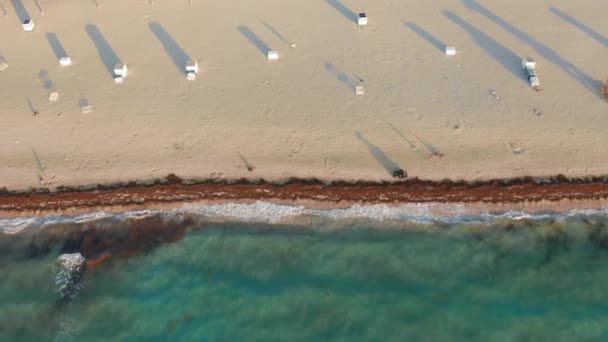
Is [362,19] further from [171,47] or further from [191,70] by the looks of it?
[171,47]

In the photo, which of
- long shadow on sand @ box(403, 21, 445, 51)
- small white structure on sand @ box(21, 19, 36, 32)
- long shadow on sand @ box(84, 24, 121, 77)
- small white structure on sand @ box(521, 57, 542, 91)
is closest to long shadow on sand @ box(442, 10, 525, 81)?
small white structure on sand @ box(521, 57, 542, 91)

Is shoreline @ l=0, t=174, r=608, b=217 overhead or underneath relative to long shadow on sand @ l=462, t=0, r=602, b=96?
underneath

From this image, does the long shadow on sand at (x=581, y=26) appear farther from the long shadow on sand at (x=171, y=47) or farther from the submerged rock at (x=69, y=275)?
the submerged rock at (x=69, y=275)

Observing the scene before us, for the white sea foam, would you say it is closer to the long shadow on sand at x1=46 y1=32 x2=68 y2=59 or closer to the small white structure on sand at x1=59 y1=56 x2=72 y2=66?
the small white structure on sand at x1=59 y1=56 x2=72 y2=66

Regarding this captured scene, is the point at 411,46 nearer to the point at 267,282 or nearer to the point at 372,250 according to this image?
the point at 372,250

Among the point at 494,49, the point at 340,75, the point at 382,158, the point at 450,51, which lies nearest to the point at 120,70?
the point at 340,75
